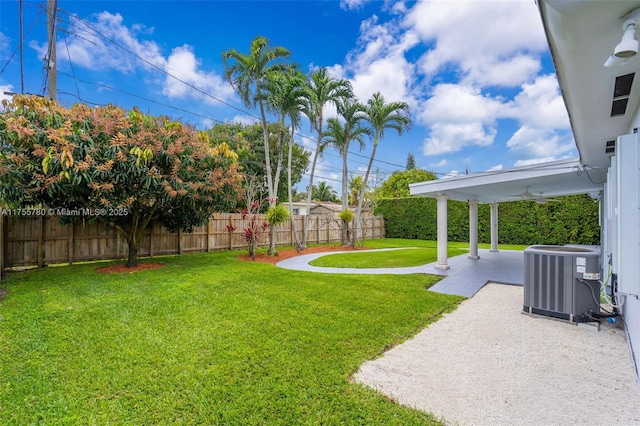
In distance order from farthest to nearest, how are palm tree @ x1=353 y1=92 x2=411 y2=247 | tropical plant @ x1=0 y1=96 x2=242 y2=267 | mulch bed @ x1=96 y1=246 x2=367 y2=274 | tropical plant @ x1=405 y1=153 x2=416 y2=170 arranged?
tropical plant @ x1=405 y1=153 x2=416 y2=170 < palm tree @ x1=353 y1=92 x2=411 y2=247 < mulch bed @ x1=96 y1=246 x2=367 y2=274 < tropical plant @ x1=0 y1=96 x2=242 y2=267

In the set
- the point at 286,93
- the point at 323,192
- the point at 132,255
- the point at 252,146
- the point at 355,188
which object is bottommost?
the point at 132,255

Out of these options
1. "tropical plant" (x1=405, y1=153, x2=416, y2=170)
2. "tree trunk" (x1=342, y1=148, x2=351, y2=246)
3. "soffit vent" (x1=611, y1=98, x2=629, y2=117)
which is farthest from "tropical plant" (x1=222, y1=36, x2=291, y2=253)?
"tropical plant" (x1=405, y1=153, x2=416, y2=170)

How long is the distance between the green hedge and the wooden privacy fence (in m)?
11.5

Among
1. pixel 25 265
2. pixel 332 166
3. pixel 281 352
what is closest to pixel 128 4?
pixel 25 265

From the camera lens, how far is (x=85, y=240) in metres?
9.70

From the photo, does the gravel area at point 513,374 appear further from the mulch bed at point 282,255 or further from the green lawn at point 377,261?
the mulch bed at point 282,255

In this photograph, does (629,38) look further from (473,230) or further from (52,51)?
(52,51)

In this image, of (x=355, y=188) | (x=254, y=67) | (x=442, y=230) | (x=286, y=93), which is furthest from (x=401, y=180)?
(x=442, y=230)

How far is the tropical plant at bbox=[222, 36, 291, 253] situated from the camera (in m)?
11.0

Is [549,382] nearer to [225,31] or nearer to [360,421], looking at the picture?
[360,421]

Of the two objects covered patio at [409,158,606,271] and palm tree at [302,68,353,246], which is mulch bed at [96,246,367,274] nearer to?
covered patio at [409,158,606,271]

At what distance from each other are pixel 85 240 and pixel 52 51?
599 cm

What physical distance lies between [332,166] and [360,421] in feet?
96.8

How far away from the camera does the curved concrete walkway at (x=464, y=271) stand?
23.3 ft
